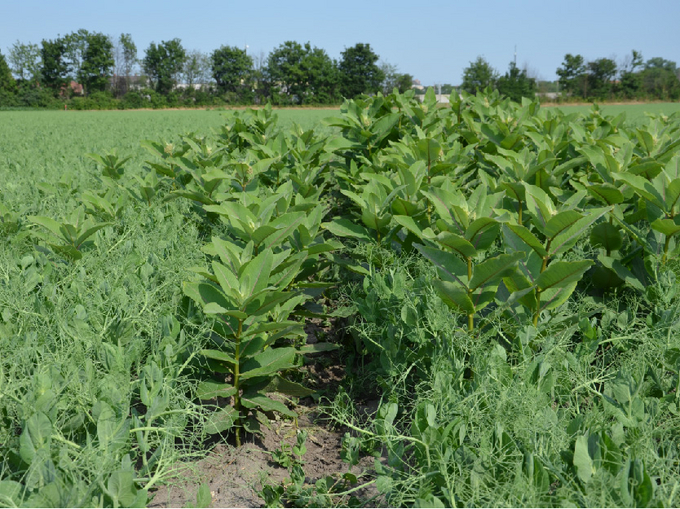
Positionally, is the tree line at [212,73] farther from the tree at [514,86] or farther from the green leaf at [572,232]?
the green leaf at [572,232]

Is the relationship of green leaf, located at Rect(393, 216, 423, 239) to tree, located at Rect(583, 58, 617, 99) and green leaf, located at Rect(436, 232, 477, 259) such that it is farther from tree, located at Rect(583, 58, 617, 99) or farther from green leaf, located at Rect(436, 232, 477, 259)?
tree, located at Rect(583, 58, 617, 99)

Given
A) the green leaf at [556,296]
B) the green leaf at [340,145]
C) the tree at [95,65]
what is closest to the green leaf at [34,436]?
the green leaf at [556,296]

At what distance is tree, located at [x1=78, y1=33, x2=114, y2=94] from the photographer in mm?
62875

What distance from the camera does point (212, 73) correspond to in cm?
6844

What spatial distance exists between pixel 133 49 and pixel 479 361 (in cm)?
8516

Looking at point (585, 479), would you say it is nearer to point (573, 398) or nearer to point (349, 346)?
point (573, 398)

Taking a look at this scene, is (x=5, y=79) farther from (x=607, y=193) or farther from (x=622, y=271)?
(x=622, y=271)

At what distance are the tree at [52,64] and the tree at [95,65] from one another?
282 cm

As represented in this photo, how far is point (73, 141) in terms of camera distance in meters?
10.7

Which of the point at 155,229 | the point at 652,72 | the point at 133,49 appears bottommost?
the point at 155,229

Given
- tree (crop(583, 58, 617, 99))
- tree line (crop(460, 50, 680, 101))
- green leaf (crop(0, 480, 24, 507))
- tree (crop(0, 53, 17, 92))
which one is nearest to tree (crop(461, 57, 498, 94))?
tree line (crop(460, 50, 680, 101))

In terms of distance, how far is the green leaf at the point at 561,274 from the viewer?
6.45 feet

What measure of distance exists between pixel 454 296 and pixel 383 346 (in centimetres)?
51

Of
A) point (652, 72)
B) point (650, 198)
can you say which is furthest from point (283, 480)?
point (652, 72)
